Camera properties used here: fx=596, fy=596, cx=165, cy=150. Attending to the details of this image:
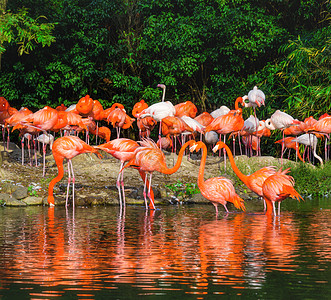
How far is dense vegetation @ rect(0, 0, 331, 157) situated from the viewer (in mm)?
19922

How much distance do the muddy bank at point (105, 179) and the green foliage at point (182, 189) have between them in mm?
34

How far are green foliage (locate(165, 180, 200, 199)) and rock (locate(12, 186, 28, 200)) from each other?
3079 mm

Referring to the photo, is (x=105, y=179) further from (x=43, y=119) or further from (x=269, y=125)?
(x=269, y=125)

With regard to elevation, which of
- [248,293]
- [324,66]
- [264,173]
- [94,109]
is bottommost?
[248,293]

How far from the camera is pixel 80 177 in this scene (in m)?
13.5

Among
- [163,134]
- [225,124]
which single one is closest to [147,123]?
[163,134]

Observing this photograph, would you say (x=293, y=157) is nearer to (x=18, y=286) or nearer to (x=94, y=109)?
(x=94, y=109)

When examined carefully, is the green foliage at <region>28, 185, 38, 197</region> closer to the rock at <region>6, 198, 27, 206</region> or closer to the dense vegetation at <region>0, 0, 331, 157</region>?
the rock at <region>6, 198, 27, 206</region>

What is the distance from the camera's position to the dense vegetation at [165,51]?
19922 millimetres

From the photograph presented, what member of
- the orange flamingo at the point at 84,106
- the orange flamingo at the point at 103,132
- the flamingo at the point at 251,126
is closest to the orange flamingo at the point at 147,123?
the orange flamingo at the point at 103,132

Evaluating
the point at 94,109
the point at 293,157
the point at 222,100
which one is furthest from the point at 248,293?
the point at 222,100

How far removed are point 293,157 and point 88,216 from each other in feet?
38.1

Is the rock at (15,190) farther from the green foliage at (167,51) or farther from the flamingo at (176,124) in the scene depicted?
the green foliage at (167,51)

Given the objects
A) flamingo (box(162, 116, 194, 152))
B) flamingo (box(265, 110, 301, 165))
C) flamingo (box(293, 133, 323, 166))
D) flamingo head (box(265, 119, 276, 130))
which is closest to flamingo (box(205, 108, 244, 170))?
flamingo (box(162, 116, 194, 152))
